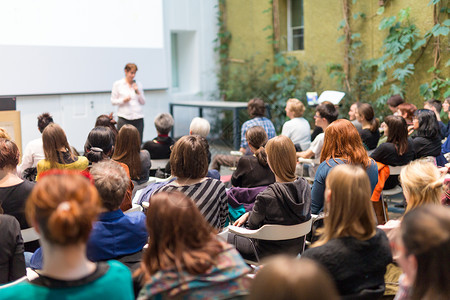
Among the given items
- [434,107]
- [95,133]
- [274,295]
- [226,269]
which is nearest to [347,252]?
[226,269]

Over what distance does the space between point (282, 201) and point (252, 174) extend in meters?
0.73

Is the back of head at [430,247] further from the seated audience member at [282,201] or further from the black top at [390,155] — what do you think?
the black top at [390,155]

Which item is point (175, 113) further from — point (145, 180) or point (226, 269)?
point (226, 269)

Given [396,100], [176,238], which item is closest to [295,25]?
[396,100]

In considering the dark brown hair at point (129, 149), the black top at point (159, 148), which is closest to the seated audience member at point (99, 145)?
the dark brown hair at point (129, 149)

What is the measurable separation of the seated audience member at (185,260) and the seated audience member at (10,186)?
144cm

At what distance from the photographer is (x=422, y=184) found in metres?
2.15

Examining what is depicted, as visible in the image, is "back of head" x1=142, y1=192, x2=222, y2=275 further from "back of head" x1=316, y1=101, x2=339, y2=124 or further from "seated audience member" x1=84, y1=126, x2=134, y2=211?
"back of head" x1=316, y1=101, x2=339, y2=124

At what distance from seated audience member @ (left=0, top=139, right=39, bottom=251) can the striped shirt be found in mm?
783

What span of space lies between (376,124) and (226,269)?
3.80 meters

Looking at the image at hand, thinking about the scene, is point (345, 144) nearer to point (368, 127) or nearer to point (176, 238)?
point (368, 127)

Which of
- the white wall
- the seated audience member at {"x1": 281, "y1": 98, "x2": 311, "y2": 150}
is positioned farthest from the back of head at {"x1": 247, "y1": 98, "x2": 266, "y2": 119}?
the white wall

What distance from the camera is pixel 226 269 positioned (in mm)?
1608

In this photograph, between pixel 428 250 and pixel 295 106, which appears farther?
pixel 295 106
